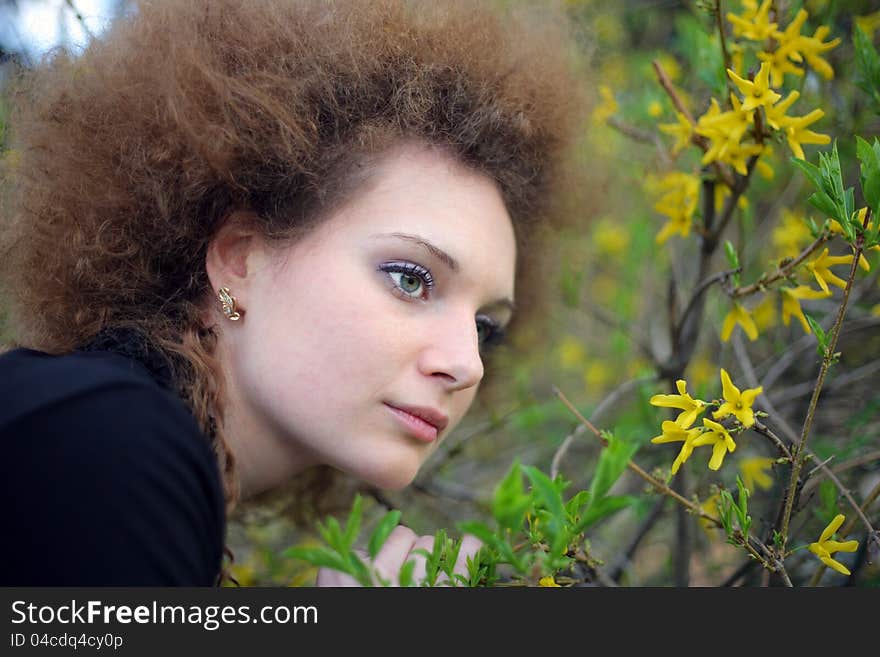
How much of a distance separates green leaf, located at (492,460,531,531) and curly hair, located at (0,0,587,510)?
2.01 feet

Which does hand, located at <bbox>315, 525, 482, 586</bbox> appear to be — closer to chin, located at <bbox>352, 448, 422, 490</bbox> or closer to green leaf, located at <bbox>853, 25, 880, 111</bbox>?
chin, located at <bbox>352, 448, 422, 490</bbox>

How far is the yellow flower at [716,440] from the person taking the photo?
1016 mm

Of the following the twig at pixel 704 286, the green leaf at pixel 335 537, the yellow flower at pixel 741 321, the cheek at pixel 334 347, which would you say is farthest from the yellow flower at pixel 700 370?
the green leaf at pixel 335 537

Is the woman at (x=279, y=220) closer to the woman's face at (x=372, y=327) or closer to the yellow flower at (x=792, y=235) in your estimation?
the woman's face at (x=372, y=327)

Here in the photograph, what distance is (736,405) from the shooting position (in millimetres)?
1021

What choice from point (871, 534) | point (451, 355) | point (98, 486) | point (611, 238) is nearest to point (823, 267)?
point (871, 534)

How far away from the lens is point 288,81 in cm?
126

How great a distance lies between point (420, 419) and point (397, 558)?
0.22 metres

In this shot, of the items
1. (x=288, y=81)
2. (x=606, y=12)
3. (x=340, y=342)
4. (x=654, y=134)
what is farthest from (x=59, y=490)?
(x=606, y=12)

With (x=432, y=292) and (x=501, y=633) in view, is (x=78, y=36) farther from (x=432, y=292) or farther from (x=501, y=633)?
(x=501, y=633)

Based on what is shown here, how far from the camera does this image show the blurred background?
5.25ft

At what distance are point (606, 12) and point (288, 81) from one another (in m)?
1.43

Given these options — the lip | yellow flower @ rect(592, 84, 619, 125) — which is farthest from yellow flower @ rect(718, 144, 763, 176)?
the lip

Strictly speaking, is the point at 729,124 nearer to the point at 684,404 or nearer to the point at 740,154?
the point at 740,154
